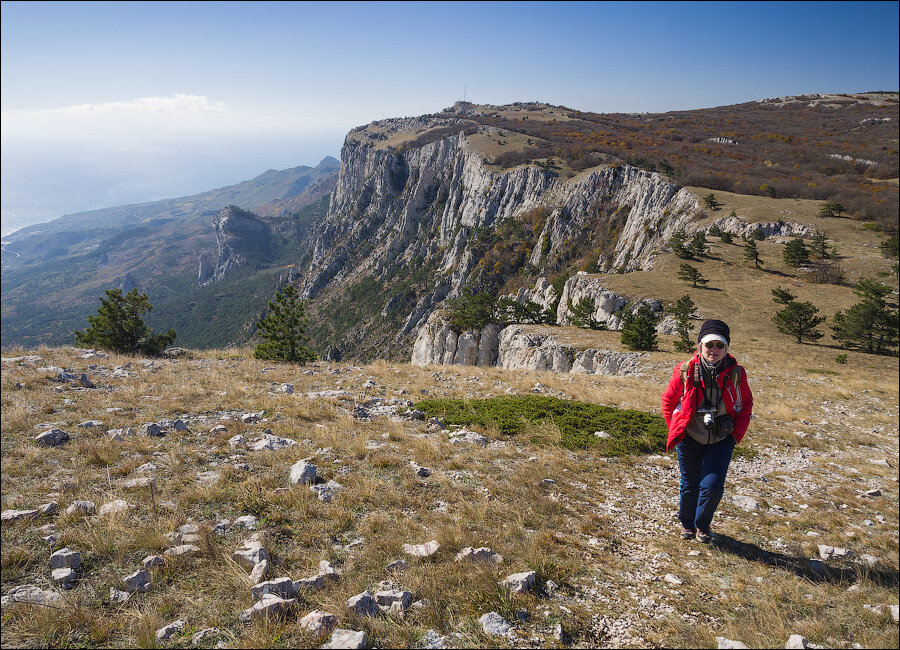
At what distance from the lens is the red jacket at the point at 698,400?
5059 mm

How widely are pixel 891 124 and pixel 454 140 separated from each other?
12817cm

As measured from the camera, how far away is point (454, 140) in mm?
150500

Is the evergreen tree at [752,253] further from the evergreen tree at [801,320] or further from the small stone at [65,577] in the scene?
the small stone at [65,577]

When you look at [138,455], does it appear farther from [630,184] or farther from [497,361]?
[630,184]

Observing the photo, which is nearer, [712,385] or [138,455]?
[712,385]

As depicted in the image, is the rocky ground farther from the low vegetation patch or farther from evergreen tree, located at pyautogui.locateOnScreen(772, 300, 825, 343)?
evergreen tree, located at pyautogui.locateOnScreen(772, 300, 825, 343)

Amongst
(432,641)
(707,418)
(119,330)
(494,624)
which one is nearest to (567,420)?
(707,418)

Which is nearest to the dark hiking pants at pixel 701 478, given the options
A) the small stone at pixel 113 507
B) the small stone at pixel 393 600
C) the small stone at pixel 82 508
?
the small stone at pixel 393 600

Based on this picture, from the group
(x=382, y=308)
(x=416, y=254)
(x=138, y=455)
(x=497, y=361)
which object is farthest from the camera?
(x=416, y=254)

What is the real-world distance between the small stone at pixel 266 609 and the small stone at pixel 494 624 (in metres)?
1.91

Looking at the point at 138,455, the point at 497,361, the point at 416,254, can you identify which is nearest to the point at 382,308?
the point at 416,254

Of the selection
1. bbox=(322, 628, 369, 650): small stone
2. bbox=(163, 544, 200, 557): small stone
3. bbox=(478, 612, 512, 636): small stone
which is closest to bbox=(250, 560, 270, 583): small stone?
bbox=(163, 544, 200, 557): small stone

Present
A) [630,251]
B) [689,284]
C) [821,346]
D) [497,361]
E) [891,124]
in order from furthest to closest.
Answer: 1. [630,251]
2. [891,124]
3. [497,361]
4. [689,284]
5. [821,346]

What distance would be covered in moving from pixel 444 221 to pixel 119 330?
12812 centimetres
